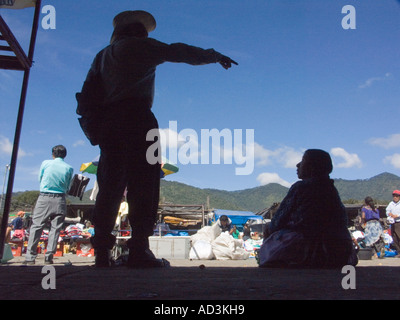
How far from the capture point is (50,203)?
5.02 meters

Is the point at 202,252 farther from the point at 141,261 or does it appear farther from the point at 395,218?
the point at 141,261

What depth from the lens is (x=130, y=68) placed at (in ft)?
7.84

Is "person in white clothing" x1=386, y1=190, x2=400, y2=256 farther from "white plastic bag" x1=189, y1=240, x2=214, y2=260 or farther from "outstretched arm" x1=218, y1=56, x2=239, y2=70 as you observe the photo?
"outstretched arm" x1=218, y1=56, x2=239, y2=70

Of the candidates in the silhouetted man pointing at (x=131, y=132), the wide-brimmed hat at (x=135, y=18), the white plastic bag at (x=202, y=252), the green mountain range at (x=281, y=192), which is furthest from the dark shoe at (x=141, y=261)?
the green mountain range at (x=281, y=192)

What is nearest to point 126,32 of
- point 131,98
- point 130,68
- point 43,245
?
point 130,68

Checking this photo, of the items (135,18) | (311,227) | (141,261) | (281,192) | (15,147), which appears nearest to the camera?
(141,261)

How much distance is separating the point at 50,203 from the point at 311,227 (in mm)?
3763

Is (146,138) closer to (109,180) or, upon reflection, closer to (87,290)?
(109,180)

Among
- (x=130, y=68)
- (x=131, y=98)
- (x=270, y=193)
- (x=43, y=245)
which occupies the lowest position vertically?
(x=43, y=245)

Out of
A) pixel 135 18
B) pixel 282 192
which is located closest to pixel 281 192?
pixel 282 192

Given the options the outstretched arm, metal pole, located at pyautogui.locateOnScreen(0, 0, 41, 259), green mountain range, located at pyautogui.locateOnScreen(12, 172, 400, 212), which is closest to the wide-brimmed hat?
the outstretched arm

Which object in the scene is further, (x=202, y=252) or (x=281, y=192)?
(x=281, y=192)

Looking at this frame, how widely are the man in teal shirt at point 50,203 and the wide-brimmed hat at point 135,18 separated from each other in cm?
301
